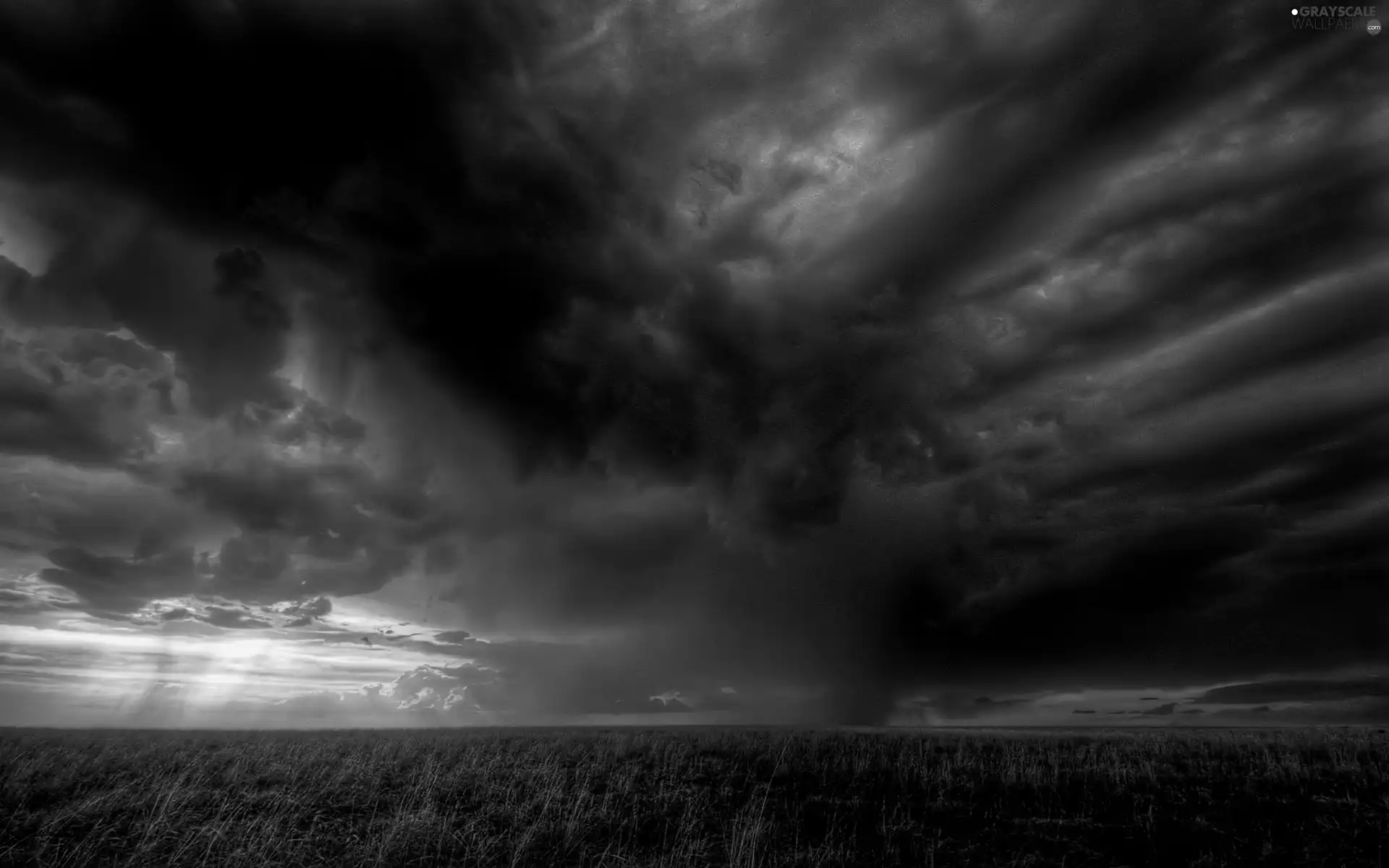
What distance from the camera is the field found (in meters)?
Result: 13.9

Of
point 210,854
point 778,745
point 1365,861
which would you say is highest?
point 210,854

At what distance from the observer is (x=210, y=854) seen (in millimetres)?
13039

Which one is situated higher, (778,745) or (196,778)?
(196,778)

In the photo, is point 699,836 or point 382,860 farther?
point 699,836

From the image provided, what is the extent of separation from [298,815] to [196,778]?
863 cm

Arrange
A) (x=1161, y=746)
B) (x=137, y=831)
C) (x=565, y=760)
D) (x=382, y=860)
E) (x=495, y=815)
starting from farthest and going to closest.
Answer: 1. (x=1161, y=746)
2. (x=565, y=760)
3. (x=495, y=815)
4. (x=137, y=831)
5. (x=382, y=860)

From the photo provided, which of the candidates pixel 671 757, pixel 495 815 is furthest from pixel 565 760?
pixel 495 815

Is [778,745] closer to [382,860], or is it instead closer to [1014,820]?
[1014,820]

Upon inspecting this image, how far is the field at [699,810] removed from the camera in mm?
13930

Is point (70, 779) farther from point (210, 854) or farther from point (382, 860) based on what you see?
point (382, 860)

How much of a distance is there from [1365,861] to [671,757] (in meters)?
25.3

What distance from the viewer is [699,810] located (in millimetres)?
18875

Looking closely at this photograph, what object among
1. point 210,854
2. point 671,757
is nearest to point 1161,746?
point 671,757

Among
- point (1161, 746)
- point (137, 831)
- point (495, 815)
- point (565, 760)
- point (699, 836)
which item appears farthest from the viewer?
point (1161, 746)
